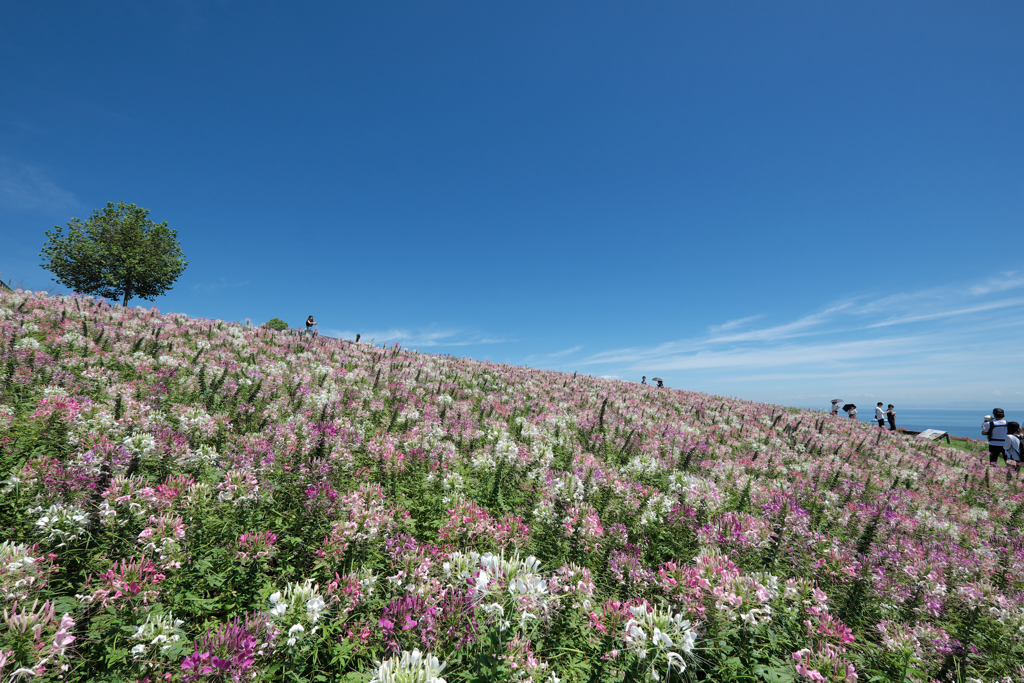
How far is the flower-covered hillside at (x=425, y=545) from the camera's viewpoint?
2.88 metres

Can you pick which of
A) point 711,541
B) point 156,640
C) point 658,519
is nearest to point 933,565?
point 711,541

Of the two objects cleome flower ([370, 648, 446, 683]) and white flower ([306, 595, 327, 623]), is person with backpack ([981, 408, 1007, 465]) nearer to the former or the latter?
cleome flower ([370, 648, 446, 683])

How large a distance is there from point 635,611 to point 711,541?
9.81 ft

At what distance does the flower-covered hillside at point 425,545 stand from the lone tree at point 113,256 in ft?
148

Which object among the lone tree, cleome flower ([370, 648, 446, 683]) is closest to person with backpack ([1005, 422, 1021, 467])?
cleome flower ([370, 648, 446, 683])

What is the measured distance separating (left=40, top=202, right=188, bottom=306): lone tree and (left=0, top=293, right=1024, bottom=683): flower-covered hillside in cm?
4513

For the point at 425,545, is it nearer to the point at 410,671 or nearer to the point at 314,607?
the point at 314,607

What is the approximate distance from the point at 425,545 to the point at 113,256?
59.5 meters

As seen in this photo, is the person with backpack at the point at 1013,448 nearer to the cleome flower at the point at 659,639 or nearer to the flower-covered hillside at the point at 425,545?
the flower-covered hillside at the point at 425,545

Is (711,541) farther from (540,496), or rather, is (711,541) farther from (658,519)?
(540,496)

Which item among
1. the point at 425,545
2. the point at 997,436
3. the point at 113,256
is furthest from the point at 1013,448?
the point at 113,256

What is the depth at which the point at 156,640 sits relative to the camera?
2.66 m

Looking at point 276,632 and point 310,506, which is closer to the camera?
point 276,632

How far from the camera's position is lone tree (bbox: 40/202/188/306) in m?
41.8
